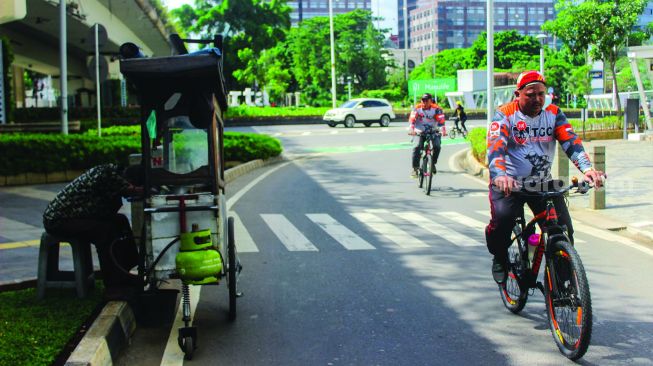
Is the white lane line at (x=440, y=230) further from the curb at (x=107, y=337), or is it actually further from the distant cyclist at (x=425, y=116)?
the curb at (x=107, y=337)

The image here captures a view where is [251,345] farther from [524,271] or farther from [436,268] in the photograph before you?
[436,268]

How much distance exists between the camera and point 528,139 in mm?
5512

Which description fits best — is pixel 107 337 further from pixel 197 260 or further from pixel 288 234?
pixel 288 234

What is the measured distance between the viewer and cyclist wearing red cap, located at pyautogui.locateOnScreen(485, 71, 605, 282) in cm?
542

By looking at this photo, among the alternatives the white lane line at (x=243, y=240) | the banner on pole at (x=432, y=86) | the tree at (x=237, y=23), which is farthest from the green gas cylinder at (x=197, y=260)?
the banner on pole at (x=432, y=86)

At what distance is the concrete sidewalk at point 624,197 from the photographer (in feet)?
34.9

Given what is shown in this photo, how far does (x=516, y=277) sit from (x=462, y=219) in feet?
18.5

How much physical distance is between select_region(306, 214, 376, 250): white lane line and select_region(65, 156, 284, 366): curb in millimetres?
3692

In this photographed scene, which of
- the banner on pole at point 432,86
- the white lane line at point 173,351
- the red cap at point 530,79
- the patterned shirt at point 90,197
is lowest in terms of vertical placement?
the white lane line at point 173,351

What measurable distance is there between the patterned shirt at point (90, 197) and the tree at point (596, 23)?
29.0 metres

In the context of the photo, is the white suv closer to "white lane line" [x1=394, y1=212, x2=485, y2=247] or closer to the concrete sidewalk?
the concrete sidewalk

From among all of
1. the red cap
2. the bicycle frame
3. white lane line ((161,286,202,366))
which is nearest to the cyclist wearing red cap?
the red cap

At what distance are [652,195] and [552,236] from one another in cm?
941

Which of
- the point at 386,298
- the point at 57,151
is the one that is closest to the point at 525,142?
the point at 386,298
